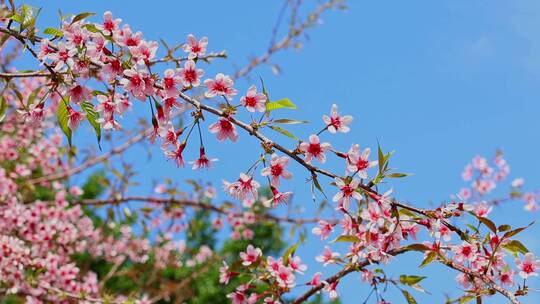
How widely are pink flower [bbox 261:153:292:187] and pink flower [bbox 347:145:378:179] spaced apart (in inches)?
8.3

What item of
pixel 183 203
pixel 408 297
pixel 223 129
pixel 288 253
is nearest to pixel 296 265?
pixel 288 253

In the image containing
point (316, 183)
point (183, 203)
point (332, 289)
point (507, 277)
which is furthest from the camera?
point (183, 203)

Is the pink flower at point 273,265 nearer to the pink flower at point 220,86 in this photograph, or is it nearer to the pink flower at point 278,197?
the pink flower at point 278,197

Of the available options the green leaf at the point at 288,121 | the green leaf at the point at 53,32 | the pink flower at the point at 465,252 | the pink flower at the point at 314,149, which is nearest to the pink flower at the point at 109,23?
the green leaf at the point at 53,32

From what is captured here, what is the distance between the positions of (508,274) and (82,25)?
190cm

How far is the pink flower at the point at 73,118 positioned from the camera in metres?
2.46

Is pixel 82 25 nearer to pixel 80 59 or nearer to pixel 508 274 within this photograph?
pixel 80 59

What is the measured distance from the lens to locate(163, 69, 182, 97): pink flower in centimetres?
226

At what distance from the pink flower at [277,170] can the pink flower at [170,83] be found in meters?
0.40

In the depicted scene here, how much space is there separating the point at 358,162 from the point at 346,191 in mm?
108

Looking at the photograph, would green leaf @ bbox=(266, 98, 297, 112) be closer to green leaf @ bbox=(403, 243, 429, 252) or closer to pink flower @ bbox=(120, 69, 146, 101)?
pink flower @ bbox=(120, 69, 146, 101)

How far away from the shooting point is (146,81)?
2.23 metres

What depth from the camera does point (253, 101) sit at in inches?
90.7

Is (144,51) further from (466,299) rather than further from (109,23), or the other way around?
(466,299)
